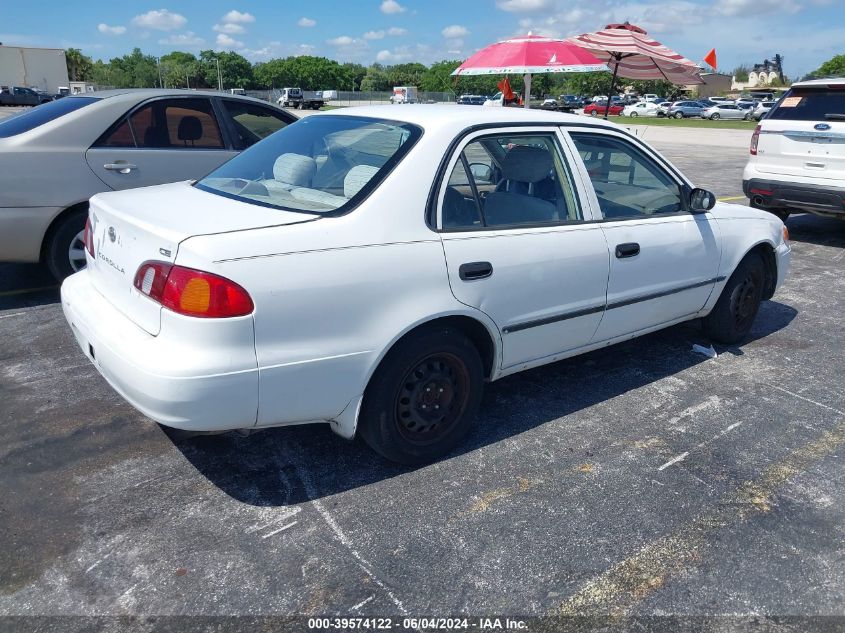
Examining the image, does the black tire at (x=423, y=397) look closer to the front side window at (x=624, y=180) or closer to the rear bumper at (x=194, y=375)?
the rear bumper at (x=194, y=375)

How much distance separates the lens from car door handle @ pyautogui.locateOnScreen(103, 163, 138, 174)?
17.6ft

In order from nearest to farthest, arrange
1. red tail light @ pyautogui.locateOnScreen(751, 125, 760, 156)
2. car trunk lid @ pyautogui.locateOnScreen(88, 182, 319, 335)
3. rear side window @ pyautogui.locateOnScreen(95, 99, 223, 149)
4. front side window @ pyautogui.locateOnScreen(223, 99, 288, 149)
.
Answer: car trunk lid @ pyautogui.locateOnScreen(88, 182, 319, 335) < rear side window @ pyautogui.locateOnScreen(95, 99, 223, 149) < front side window @ pyautogui.locateOnScreen(223, 99, 288, 149) < red tail light @ pyautogui.locateOnScreen(751, 125, 760, 156)

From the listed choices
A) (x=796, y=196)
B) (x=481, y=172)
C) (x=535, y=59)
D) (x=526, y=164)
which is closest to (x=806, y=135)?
(x=796, y=196)

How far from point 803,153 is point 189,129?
21.9ft

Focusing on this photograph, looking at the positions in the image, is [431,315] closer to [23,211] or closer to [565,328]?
[565,328]

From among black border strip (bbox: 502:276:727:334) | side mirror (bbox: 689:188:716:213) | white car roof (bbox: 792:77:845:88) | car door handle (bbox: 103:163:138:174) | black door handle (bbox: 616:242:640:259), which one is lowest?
black border strip (bbox: 502:276:727:334)

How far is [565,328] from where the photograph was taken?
365 centimetres

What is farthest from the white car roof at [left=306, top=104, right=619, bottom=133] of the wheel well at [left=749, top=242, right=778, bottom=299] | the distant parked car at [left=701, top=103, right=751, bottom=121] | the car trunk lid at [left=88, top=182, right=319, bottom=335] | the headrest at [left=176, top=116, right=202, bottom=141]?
the distant parked car at [left=701, top=103, right=751, bottom=121]

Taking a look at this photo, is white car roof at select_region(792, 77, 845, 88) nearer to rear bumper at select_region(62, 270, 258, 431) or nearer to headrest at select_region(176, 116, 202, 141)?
headrest at select_region(176, 116, 202, 141)

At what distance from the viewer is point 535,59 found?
1031cm

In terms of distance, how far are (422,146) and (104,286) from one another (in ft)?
5.22

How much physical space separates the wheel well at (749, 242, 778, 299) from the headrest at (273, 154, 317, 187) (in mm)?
3272

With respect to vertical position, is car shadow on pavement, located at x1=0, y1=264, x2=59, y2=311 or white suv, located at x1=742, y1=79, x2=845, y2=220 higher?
white suv, located at x1=742, y1=79, x2=845, y2=220

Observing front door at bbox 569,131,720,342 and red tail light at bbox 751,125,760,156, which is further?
red tail light at bbox 751,125,760,156
